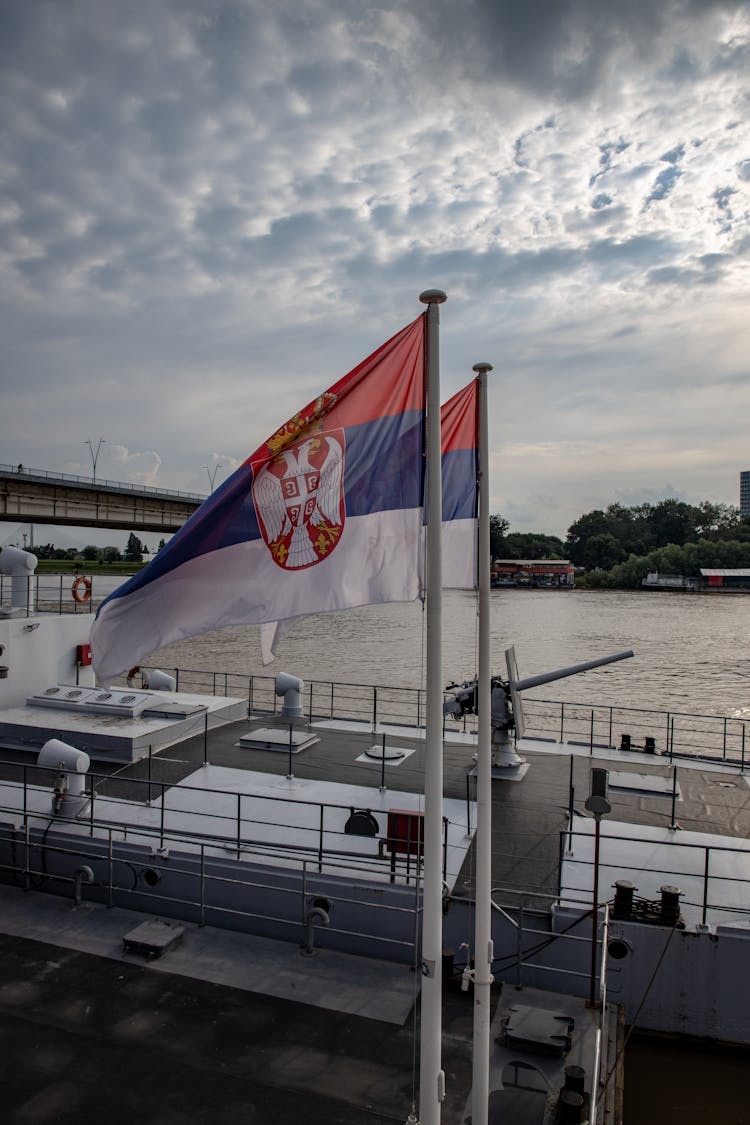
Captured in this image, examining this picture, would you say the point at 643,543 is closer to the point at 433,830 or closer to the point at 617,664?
the point at 617,664

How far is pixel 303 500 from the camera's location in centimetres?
506

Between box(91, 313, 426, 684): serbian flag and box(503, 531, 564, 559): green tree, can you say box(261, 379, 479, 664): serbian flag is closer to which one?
box(91, 313, 426, 684): serbian flag

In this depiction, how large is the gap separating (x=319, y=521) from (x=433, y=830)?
2.02m

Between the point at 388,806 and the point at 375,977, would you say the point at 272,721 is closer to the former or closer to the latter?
the point at 388,806

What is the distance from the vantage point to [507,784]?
42.8 feet

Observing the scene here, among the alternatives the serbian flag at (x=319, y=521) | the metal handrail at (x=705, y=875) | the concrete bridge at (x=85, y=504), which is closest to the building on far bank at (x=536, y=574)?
the concrete bridge at (x=85, y=504)

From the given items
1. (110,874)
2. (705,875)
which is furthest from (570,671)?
(110,874)

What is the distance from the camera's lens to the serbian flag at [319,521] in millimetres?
4984

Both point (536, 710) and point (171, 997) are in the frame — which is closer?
point (171, 997)

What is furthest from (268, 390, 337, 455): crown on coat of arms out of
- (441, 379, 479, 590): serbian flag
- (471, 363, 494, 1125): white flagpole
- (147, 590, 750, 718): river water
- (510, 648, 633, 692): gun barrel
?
(147, 590, 750, 718): river water

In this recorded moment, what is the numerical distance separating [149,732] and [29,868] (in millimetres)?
3721

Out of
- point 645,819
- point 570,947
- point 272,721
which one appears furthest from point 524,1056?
point 272,721

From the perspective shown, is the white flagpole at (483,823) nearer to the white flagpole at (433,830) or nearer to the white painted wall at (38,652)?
the white flagpole at (433,830)

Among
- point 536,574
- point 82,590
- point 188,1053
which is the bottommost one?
point 188,1053
